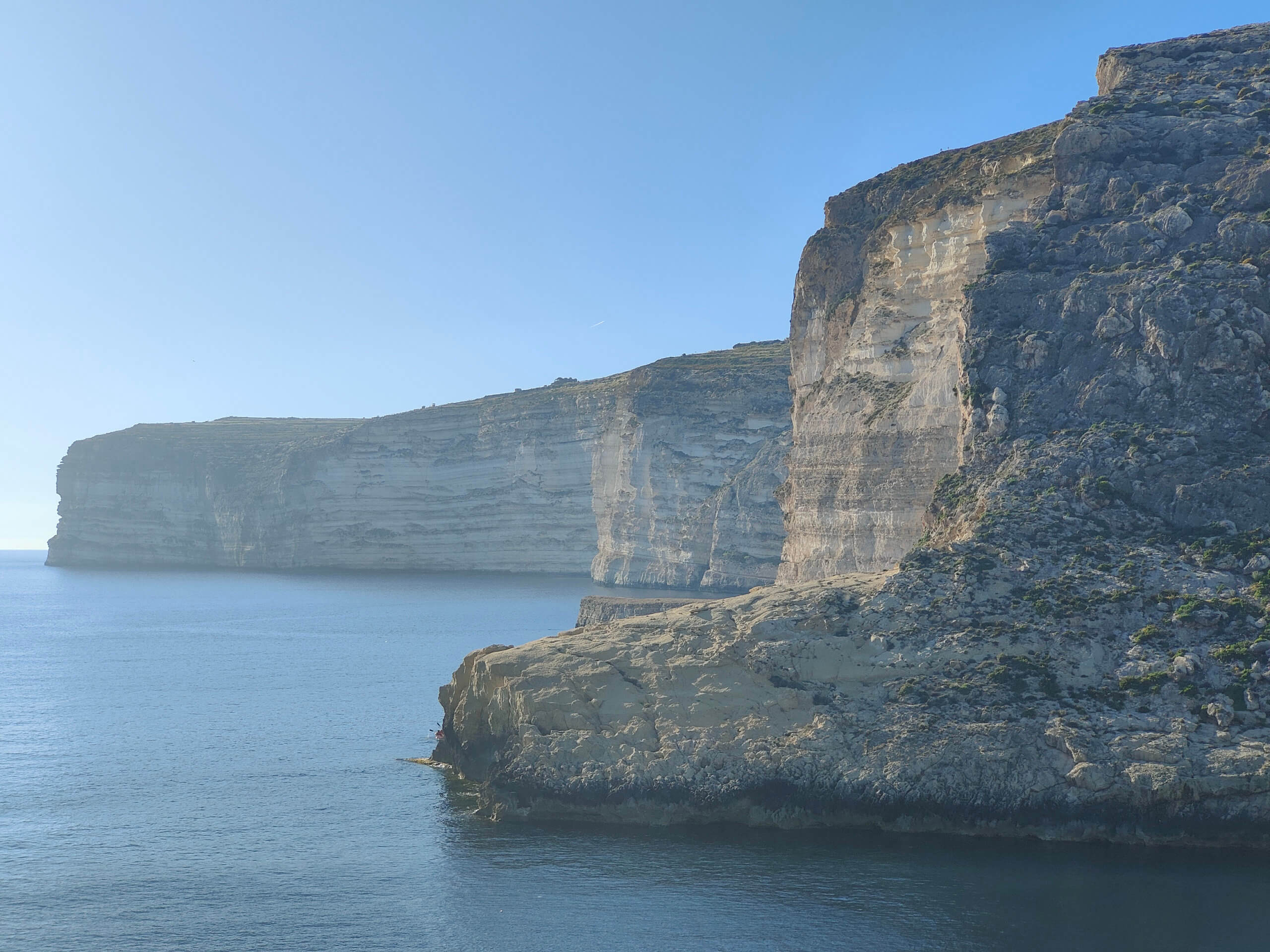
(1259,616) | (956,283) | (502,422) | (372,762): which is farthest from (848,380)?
(502,422)

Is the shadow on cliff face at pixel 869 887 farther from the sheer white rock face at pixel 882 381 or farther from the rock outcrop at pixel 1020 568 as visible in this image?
the sheer white rock face at pixel 882 381

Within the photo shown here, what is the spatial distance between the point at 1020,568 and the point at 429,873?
2071 centimetres

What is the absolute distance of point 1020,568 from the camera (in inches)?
1499

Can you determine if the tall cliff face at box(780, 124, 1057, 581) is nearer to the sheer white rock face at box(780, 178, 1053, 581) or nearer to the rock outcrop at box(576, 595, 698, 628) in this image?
the sheer white rock face at box(780, 178, 1053, 581)

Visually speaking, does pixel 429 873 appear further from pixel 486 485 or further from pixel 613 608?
pixel 486 485

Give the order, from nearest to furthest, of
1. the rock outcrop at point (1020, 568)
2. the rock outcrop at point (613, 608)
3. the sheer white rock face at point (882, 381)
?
the rock outcrop at point (1020, 568) < the sheer white rock face at point (882, 381) < the rock outcrop at point (613, 608)

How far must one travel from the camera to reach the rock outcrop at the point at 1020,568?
32.3 meters

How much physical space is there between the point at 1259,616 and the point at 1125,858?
970 cm

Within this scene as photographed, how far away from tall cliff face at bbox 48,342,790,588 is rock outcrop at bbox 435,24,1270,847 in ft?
197

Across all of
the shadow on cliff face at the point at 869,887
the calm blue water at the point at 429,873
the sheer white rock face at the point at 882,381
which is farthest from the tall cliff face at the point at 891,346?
the calm blue water at the point at 429,873

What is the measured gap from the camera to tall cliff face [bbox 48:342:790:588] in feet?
400

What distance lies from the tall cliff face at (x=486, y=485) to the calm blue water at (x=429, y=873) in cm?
7068

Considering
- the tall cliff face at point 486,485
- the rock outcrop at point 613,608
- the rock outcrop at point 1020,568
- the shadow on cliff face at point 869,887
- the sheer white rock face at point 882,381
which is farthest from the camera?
the tall cliff face at point 486,485

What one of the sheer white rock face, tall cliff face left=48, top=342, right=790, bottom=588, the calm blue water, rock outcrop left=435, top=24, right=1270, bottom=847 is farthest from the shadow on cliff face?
tall cliff face left=48, top=342, right=790, bottom=588
